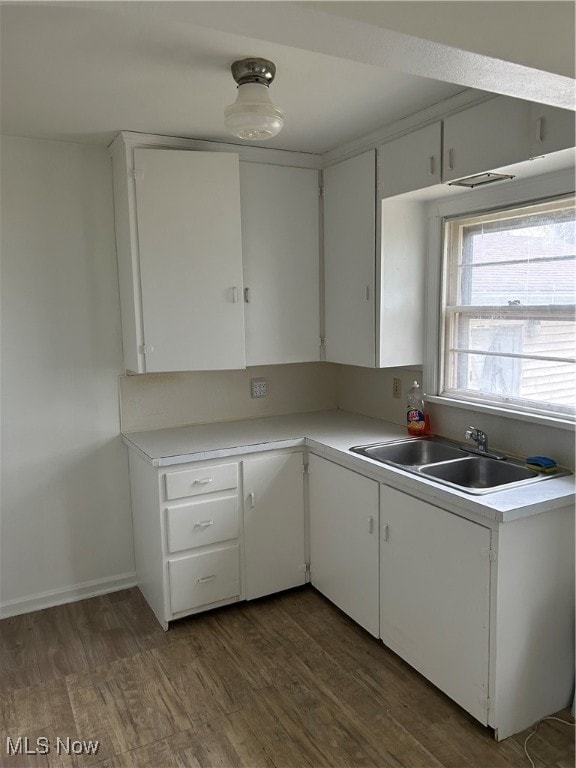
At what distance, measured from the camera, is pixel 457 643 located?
2.09 metres

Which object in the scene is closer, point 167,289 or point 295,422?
point 167,289

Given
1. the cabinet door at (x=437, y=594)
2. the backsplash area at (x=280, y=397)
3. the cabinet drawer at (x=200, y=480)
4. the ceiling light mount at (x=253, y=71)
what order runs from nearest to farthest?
1. the ceiling light mount at (x=253, y=71)
2. the cabinet door at (x=437, y=594)
3. the cabinet drawer at (x=200, y=480)
4. the backsplash area at (x=280, y=397)

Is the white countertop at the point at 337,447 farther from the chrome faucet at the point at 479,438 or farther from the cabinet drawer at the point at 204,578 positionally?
the cabinet drawer at the point at 204,578

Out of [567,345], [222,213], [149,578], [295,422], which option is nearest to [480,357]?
[567,345]

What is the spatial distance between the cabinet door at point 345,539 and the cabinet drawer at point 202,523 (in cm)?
43

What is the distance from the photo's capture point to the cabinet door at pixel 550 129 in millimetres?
1893

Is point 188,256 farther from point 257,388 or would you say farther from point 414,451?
point 414,451

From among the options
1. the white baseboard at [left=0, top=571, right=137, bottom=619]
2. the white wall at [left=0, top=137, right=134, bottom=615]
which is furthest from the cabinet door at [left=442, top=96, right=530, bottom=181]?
the white baseboard at [left=0, top=571, right=137, bottom=619]

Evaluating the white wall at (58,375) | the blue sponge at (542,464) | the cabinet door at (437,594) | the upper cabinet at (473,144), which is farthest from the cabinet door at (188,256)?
the blue sponge at (542,464)

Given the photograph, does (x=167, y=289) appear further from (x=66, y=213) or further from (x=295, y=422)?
(x=295, y=422)

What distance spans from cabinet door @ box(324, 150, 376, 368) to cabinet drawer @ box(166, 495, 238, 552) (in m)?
1.01

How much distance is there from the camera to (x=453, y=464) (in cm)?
253

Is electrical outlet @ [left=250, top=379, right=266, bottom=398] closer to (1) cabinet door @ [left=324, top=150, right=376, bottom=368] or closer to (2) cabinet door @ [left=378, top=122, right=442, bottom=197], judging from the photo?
(1) cabinet door @ [left=324, top=150, right=376, bottom=368]

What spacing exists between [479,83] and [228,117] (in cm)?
94
